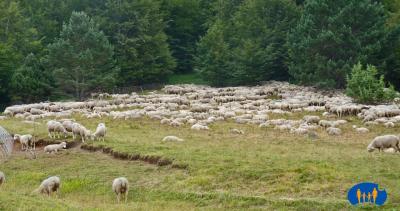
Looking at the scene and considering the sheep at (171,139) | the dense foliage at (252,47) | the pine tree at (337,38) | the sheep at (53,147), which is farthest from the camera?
the dense foliage at (252,47)

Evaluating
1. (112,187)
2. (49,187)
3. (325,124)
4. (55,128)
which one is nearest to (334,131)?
(325,124)

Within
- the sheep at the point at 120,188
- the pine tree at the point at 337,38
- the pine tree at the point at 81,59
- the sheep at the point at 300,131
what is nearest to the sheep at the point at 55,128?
the sheep at the point at 120,188

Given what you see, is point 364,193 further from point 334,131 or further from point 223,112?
point 223,112

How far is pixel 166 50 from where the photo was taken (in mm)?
69375

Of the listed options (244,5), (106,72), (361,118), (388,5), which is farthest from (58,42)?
(388,5)

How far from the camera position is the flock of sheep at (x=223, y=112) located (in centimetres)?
2745

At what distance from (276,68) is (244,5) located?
32.5 feet

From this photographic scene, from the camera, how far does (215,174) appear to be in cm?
1875

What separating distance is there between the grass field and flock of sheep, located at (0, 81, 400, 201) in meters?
1.18

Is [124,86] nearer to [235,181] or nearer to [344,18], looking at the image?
[344,18]

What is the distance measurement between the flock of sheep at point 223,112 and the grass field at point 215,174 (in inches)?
46.6

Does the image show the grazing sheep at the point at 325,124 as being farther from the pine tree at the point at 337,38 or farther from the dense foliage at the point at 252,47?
the dense foliage at the point at 252,47

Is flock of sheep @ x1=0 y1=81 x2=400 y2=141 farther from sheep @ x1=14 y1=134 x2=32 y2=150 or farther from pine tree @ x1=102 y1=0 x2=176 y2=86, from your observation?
pine tree @ x1=102 y1=0 x2=176 y2=86

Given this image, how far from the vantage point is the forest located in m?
53.9
